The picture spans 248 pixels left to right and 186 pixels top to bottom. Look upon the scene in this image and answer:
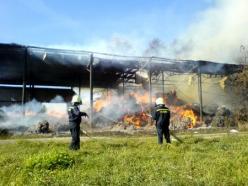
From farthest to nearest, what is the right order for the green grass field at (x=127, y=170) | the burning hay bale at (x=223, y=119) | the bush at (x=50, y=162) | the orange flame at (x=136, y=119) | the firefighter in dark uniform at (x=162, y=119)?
the orange flame at (x=136, y=119) → the burning hay bale at (x=223, y=119) → the firefighter in dark uniform at (x=162, y=119) → the bush at (x=50, y=162) → the green grass field at (x=127, y=170)

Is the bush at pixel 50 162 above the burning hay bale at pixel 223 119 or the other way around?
the other way around

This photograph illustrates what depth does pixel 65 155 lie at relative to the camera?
32.2ft

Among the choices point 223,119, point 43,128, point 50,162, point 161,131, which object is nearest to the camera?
point 50,162

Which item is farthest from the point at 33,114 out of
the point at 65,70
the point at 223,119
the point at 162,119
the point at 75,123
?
the point at 75,123

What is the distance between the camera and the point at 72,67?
33969mm

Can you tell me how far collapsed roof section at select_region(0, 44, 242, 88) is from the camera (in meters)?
30.8

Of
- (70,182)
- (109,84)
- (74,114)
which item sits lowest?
(70,182)

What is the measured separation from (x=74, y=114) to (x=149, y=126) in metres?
21.7

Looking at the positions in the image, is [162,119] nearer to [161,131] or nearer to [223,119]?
[161,131]

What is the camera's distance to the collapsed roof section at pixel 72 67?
30766 millimetres

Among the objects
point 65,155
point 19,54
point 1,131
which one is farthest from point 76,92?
point 65,155

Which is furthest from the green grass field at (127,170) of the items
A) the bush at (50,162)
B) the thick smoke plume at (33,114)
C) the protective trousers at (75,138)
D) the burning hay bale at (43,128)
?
the thick smoke plume at (33,114)

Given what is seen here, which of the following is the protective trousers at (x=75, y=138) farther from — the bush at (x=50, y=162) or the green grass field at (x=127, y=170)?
the bush at (x=50, y=162)

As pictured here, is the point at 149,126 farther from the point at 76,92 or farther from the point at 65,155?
the point at 65,155
